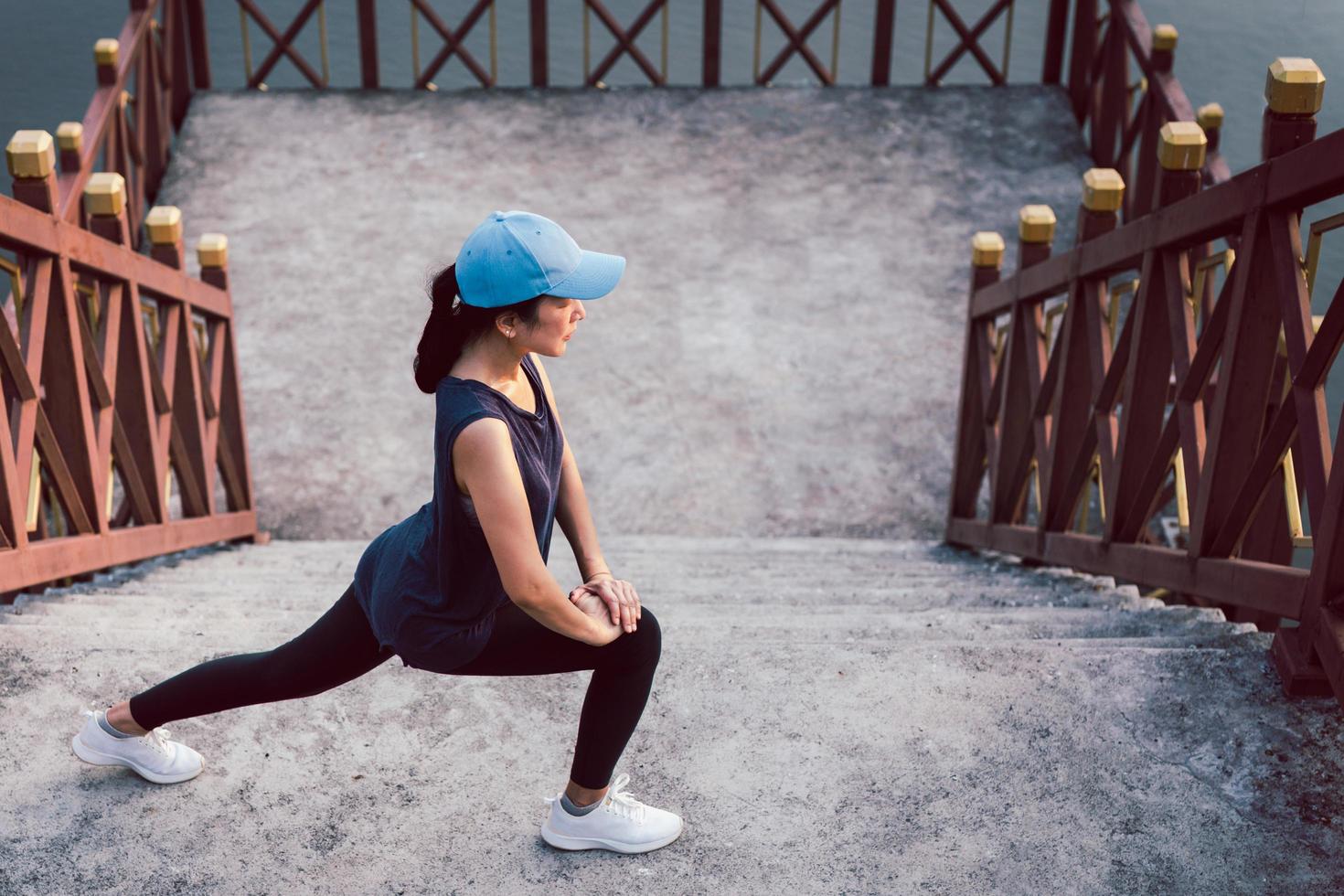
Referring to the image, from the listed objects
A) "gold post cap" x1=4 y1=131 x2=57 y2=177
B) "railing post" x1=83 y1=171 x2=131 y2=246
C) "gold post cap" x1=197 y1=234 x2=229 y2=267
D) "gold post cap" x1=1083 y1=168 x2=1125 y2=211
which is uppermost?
"gold post cap" x1=4 y1=131 x2=57 y2=177

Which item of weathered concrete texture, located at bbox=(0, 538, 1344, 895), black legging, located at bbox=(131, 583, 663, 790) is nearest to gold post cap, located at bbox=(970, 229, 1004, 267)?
weathered concrete texture, located at bbox=(0, 538, 1344, 895)

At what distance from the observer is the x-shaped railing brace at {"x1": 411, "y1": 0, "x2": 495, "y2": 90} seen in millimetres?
9414

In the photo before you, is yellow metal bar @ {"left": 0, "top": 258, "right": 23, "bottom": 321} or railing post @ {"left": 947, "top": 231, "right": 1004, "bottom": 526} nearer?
yellow metal bar @ {"left": 0, "top": 258, "right": 23, "bottom": 321}

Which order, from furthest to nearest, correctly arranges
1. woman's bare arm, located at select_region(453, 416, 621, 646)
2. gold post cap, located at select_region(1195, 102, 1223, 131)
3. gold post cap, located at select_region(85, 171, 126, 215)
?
gold post cap, located at select_region(1195, 102, 1223, 131) < gold post cap, located at select_region(85, 171, 126, 215) < woman's bare arm, located at select_region(453, 416, 621, 646)

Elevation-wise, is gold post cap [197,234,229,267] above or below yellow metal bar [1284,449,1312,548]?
below

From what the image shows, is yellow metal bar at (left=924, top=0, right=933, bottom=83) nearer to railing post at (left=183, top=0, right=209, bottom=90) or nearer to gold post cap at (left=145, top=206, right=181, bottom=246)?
railing post at (left=183, top=0, right=209, bottom=90)

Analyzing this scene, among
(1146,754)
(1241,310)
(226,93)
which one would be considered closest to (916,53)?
(226,93)

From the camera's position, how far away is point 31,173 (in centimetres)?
345

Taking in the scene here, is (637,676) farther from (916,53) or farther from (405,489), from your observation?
(916,53)

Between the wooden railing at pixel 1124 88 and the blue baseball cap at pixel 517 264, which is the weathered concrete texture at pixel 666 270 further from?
the blue baseball cap at pixel 517 264

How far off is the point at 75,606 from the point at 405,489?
10.5 ft

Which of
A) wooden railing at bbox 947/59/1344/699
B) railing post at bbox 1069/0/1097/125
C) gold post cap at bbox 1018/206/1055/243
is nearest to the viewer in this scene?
wooden railing at bbox 947/59/1344/699

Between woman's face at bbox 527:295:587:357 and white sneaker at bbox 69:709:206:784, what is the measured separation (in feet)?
3.64

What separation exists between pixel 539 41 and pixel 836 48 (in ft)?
7.39
